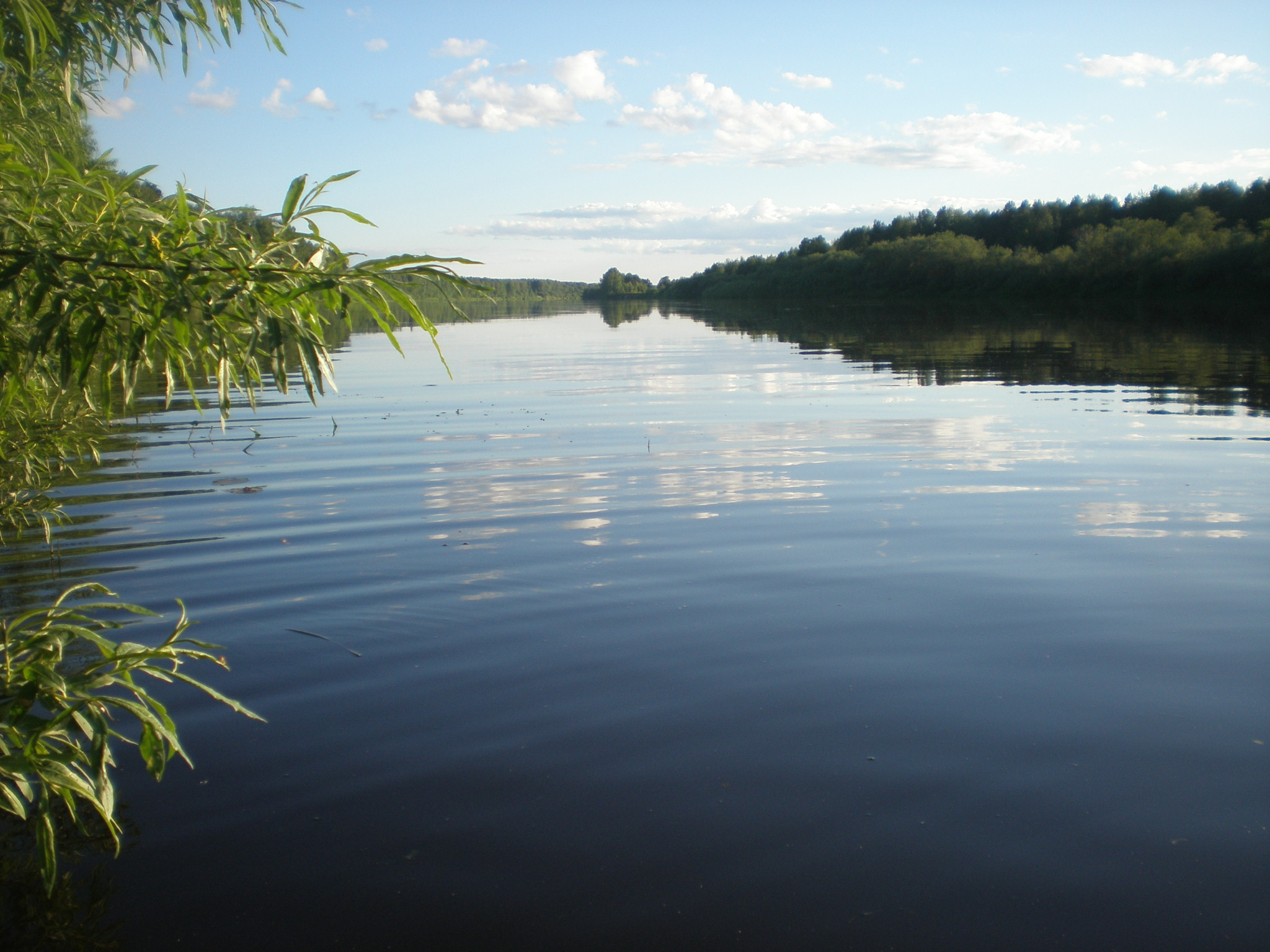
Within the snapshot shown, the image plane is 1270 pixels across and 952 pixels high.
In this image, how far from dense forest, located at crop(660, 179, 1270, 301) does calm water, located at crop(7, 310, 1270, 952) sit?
62637mm

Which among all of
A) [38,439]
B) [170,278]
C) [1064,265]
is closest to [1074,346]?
[38,439]

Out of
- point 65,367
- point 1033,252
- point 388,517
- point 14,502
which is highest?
point 1033,252

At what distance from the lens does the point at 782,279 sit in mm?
148375

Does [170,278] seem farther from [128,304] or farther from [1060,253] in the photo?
[1060,253]

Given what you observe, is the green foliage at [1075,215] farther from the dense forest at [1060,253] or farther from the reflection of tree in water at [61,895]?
the reflection of tree in water at [61,895]

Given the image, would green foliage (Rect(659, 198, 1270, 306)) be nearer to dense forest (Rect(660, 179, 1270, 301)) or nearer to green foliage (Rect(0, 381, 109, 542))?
dense forest (Rect(660, 179, 1270, 301))

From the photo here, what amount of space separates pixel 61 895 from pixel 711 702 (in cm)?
320

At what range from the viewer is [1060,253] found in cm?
8425

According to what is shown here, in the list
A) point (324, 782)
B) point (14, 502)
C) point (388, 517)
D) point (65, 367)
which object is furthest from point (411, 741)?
point (388, 517)

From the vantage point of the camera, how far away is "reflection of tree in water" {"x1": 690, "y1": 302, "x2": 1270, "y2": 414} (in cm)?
2162

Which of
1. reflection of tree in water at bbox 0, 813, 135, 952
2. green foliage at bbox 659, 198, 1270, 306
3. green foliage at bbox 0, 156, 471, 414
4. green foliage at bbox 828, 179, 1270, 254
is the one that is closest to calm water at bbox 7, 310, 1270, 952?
reflection of tree in water at bbox 0, 813, 135, 952

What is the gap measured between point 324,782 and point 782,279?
150369 mm

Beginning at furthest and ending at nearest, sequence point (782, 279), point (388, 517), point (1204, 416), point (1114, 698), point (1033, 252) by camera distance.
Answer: point (782, 279) → point (1033, 252) → point (1204, 416) → point (388, 517) → point (1114, 698)

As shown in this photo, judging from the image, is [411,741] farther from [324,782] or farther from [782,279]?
[782,279]
